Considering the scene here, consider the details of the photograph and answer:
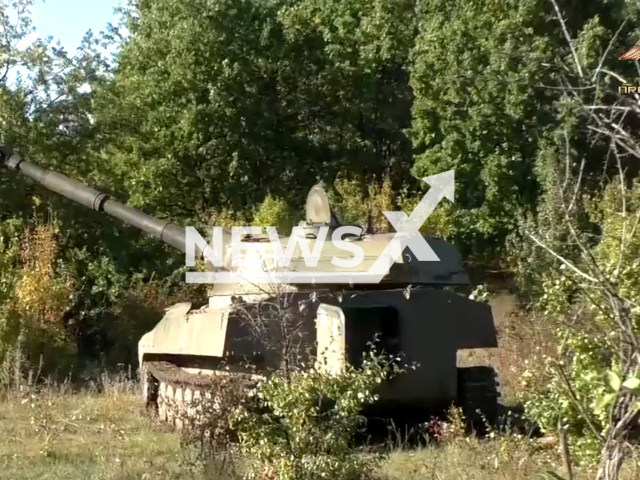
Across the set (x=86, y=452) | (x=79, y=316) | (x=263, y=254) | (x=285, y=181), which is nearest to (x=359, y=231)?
(x=263, y=254)

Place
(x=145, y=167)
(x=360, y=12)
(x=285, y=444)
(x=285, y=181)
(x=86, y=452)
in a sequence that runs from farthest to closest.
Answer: (x=360, y=12), (x=285, y=181), (x=145, y=167), (x=86, y=452), (x=285, y=444)

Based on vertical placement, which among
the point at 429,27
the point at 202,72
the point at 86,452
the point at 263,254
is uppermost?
the point at 429,27

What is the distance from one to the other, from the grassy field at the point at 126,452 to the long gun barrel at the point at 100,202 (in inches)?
70.0

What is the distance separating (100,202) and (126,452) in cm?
434

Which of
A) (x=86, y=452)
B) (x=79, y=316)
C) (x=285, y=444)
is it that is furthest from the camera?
(x=79, y=316)

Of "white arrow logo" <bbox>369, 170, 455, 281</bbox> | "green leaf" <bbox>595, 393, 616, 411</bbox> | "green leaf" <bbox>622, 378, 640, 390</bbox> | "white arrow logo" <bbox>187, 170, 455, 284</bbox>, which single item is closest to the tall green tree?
"white arrow logo" <bbox>369, 170, 455, 281</bbox>

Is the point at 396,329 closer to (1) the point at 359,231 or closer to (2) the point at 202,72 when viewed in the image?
(1) the point at 359,231

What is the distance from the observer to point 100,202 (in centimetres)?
1161

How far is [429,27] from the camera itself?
21.6 metres

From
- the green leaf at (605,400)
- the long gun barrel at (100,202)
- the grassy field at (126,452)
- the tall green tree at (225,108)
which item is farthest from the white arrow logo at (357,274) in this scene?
the tall green tree at (225,108)

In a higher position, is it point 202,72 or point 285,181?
point 202,72

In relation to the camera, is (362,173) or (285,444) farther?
(362,173)

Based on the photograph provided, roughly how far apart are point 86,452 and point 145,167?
38.1ft

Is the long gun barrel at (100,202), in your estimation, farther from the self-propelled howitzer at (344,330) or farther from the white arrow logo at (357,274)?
the self-propelled howitzer at (344,330)
